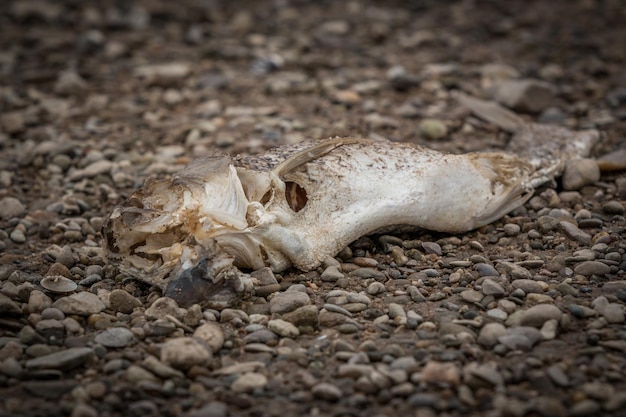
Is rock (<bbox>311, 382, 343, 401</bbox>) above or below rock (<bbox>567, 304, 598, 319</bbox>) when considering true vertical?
below

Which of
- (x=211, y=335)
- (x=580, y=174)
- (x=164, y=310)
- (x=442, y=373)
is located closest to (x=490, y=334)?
(x=442, y=373)

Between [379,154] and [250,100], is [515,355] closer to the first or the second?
[379,154]

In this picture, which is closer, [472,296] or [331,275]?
[472,296]

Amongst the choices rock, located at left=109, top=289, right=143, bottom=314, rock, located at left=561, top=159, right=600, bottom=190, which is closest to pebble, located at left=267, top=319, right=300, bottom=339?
rock, located at left=109, top=289, right=143, bottom=314

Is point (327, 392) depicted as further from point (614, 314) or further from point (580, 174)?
point (580, 174)

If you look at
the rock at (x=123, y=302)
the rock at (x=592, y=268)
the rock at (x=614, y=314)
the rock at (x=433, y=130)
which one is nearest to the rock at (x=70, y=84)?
the rock at (x=433, y=130)

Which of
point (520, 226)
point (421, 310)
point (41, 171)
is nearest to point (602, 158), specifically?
point (520, 226)

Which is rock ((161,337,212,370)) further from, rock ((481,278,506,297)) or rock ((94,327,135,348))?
rock ((481,278,506,297))
